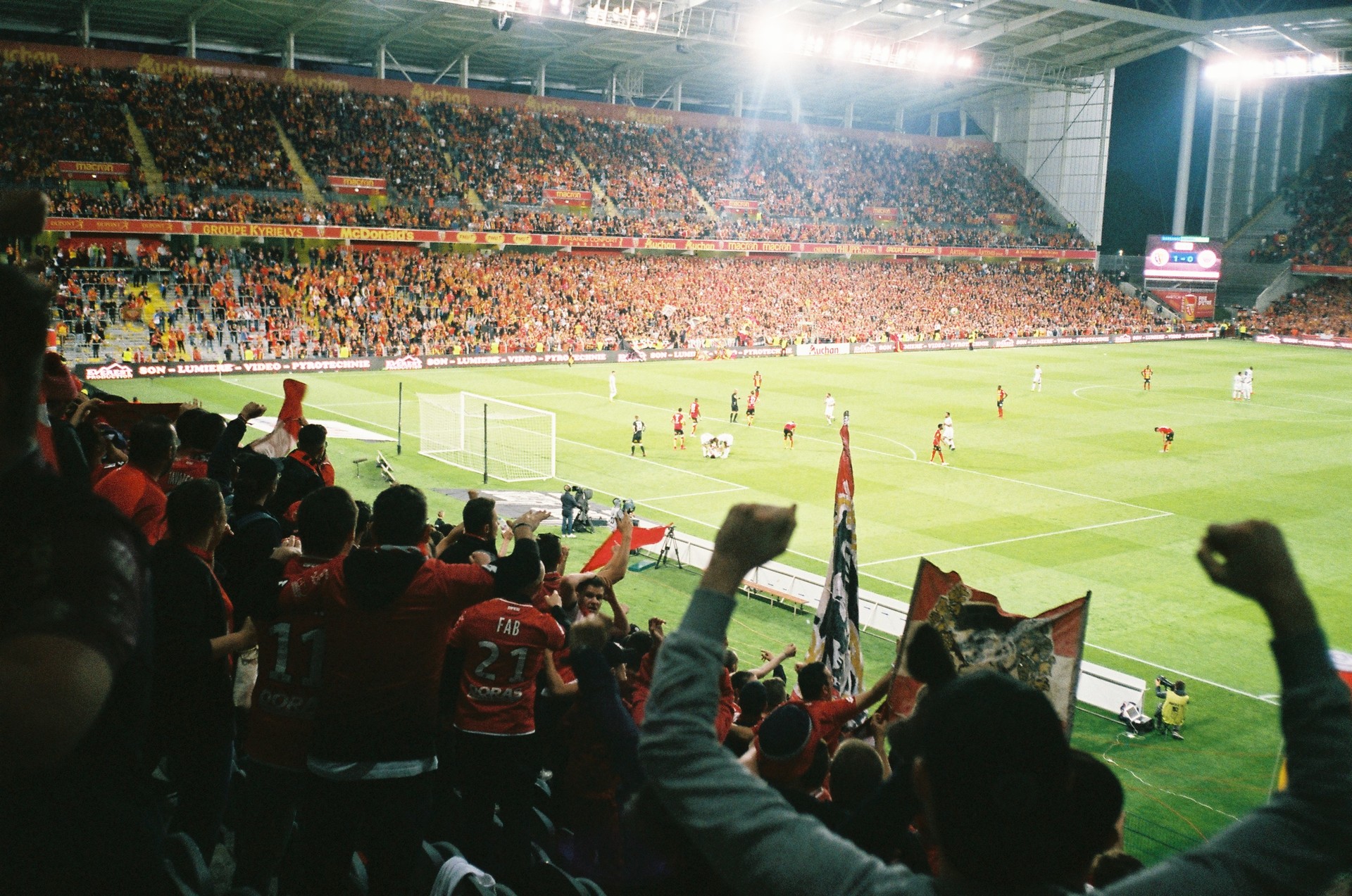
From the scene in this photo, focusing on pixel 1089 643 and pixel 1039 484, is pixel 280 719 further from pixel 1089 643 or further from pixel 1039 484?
pixel 1039 484

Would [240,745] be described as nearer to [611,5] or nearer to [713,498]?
[713,498]

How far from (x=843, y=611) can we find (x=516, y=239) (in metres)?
55.0

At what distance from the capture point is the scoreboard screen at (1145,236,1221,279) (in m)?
80.0

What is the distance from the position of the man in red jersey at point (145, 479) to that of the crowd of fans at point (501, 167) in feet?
156

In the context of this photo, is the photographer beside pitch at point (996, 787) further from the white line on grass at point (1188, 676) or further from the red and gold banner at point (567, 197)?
the red and gold banner at point (567, 197)

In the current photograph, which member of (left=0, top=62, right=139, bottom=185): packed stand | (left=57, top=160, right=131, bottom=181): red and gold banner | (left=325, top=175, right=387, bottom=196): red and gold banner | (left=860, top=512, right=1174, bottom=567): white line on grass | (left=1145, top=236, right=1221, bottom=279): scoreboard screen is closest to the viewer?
(left=860, top=512, right=1174, bottom=567): white line on grass

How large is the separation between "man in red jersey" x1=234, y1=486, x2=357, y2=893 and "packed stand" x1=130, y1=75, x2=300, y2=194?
5287 cm

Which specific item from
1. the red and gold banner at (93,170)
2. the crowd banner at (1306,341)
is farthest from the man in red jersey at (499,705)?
the crowd banner at (1306,341)

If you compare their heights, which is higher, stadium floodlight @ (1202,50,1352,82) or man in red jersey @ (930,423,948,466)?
stadium floodlight @ (1202,50,1352,82)

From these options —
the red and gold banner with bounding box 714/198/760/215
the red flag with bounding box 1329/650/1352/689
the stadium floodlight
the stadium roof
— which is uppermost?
the stadium floodlight

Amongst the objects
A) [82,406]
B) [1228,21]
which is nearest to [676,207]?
[1228,21]

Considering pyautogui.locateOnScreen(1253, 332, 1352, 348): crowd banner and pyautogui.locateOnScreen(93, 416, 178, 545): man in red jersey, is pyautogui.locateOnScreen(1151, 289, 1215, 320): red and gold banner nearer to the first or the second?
pyautogui.locateOnScreen(1253, 332, 1352, 348): crowd banner

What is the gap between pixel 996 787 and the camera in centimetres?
193

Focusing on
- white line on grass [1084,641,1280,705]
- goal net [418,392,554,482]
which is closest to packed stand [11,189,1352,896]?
white line on grass [1084,641,1280,705]
